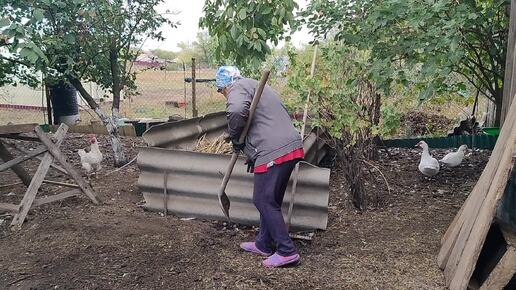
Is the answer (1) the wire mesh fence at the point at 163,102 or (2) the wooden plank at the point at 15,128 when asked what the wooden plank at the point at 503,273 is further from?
(1) the wire mesh fence at the point at 163,102

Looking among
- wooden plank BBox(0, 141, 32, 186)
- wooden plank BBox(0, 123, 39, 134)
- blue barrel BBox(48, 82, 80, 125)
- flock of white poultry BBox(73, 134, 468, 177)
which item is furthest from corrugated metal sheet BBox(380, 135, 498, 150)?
blue barrel BBox(48, 82, 80, 125)

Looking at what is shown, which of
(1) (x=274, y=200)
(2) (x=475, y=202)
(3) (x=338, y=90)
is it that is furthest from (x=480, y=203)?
(3) (x=338, y=90)

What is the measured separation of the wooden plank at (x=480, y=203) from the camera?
298cm

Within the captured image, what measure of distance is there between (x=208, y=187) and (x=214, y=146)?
99 cm

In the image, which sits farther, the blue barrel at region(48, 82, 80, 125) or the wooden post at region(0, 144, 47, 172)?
the blue barrel at region(48, 82, 80, 125)

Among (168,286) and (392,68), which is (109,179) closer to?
(168,286)

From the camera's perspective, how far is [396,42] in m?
4.53

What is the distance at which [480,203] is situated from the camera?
327 centimetres

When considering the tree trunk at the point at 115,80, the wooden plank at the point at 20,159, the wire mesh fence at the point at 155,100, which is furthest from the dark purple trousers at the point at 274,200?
the wire mesh fence at the point at 155,100

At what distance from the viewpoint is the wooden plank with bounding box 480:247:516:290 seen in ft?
9.75

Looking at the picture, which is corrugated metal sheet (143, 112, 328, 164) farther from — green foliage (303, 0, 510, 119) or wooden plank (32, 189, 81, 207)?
green foliage (303, 0, 510, 119)

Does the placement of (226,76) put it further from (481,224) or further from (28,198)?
(28,198)

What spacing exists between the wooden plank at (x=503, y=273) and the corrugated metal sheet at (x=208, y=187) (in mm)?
1624

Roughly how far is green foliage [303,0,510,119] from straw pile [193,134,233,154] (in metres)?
1.68
